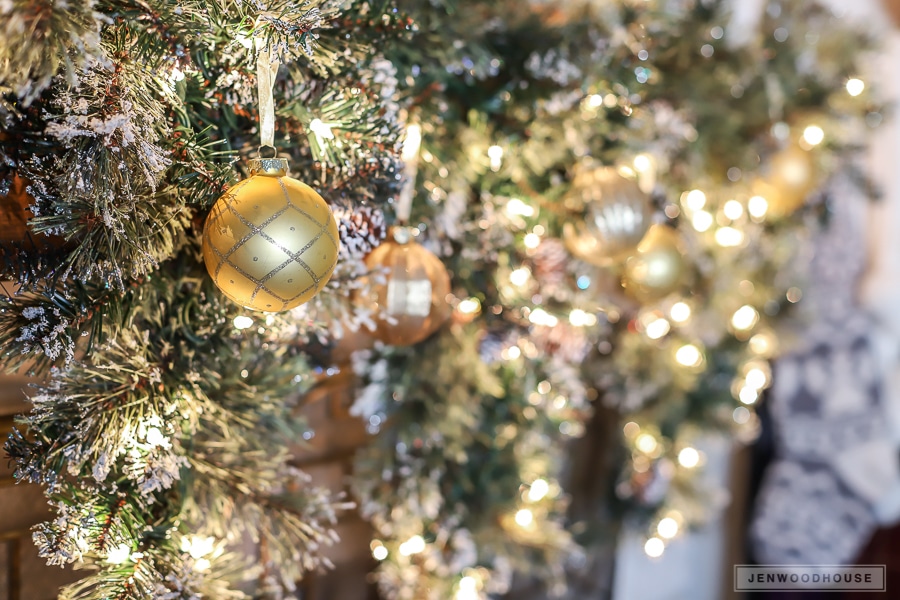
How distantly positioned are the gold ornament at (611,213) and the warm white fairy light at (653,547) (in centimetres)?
73

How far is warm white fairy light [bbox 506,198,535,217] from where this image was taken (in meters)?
1.06

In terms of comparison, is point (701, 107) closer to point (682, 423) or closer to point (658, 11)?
point (658, 11)

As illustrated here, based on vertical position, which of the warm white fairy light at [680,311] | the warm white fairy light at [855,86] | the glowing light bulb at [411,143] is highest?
the warm white fairy light at [855,86]

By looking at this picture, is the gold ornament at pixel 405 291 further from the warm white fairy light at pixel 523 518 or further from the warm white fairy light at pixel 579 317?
the warm white fairy light at pixel 523 518

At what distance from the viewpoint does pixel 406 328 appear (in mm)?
857

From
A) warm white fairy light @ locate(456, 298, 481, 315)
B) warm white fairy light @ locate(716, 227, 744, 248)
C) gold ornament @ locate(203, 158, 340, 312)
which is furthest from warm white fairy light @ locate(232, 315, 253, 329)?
warm white fairy light @ locate(716, 227, 744, 248)

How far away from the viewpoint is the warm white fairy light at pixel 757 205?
1.46 meters

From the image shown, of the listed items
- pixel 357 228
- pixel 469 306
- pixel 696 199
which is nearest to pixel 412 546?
pixel 469 306

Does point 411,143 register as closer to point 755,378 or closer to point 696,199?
point 696,199

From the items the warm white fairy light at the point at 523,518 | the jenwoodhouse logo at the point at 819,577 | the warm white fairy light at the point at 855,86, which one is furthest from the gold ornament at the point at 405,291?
the jenwoodhouse logo at the point at 819,577

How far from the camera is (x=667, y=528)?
5.15 ft

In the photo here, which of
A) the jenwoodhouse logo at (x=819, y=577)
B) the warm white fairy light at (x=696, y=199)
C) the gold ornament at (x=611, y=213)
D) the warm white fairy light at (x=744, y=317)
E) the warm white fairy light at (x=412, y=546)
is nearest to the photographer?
the gold ornament at (x=611, y=213)

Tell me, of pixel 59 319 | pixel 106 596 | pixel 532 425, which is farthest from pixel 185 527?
pixel 532 425

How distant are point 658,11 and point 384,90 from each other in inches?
21.8
